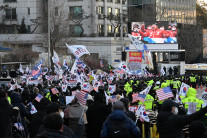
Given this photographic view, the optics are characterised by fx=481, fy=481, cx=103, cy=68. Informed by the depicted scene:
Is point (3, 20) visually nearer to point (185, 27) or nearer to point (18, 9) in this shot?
point (18, 9)

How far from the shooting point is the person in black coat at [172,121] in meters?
7.41

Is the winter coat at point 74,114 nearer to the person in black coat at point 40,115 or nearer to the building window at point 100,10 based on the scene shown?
the person in black coat at point 40,115

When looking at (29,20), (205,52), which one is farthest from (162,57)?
(205,52)

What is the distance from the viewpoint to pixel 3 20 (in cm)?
5988

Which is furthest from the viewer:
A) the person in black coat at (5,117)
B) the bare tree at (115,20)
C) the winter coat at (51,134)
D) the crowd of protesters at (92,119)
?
the bare tree at (115,20)

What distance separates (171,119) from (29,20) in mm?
53192

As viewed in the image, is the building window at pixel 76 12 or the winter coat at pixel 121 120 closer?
the winter coat at pixel 121 120

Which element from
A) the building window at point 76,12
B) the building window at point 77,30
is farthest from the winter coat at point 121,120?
the building window at point 76,12

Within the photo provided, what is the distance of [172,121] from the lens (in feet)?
24.7

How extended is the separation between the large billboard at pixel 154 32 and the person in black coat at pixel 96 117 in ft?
153

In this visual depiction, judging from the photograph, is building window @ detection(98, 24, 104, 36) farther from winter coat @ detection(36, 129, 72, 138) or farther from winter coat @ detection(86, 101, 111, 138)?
winter coat @ detection(36, 129, 72, 138)

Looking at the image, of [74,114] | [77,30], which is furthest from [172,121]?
[77,30]

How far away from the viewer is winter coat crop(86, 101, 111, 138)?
32.6 feet

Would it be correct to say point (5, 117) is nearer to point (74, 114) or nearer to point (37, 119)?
point (37, 119)
